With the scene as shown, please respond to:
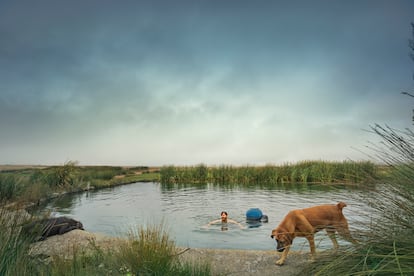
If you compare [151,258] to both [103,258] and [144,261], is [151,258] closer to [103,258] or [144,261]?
[144,261]

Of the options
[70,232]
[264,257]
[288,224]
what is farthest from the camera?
[70,232]

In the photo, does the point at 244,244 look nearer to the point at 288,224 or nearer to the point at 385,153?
the point at 288,224

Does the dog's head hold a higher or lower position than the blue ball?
higher

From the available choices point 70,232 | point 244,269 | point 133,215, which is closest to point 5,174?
point 133,215

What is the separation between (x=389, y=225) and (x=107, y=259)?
3.17m

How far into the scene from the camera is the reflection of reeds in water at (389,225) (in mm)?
2432

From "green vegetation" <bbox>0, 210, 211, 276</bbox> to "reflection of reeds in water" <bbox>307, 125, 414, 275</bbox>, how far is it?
1804 millimetres

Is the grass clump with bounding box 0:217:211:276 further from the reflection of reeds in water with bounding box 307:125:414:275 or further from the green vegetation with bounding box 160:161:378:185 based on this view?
the green vegetation with bounding box 160:161:378:185

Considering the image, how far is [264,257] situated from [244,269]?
56cm

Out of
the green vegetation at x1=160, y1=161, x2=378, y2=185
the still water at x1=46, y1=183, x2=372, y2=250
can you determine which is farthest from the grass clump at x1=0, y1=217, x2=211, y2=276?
the green vegetation at x1=160, y1=161, x2=378, y2=185

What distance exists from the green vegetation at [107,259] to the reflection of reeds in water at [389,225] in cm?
180

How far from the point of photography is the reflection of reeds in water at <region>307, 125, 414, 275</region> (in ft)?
7.98

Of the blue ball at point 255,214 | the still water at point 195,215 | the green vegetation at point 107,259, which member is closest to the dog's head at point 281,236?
the green vegetation at point 107,259

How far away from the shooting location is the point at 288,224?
4668 millimetres
